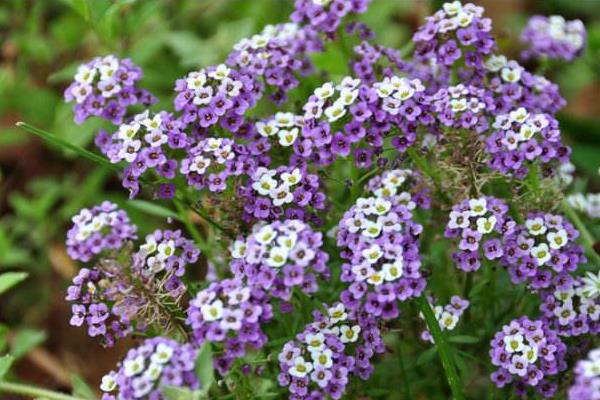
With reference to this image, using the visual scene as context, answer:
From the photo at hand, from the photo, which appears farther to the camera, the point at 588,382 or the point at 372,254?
the point at 372,254

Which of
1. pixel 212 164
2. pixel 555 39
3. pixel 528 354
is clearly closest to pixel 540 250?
pixel 528 354

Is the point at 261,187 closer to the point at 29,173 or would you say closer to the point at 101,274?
the point at 101,274

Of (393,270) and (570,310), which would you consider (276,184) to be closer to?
(393,270)

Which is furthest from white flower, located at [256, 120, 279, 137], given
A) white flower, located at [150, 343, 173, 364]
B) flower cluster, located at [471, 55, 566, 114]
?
white flower, located at [150, 343, 173, 364]

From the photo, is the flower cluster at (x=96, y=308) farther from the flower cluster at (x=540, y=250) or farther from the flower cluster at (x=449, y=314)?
the flower cluster at (x=540, y=250)

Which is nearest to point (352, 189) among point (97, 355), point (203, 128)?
point (203, 128)

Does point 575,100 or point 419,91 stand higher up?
point 575,100
